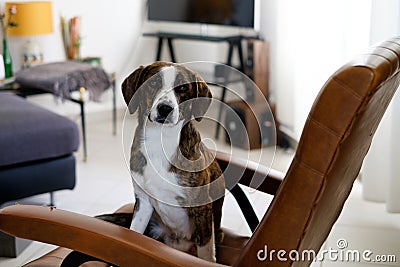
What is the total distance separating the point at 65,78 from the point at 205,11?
1200 mm

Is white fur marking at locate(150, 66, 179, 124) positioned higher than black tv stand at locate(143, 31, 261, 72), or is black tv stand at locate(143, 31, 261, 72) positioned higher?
white fur marking at locate(150, 66, 179, 124)

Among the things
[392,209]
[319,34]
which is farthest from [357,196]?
[319,34]

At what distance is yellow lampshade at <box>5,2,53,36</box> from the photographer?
4.15 metres

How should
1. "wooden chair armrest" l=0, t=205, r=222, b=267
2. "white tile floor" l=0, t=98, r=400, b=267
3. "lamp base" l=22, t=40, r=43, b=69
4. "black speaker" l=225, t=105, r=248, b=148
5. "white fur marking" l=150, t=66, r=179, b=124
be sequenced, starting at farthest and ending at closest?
"lamp base" l=22, t=40, r=43, b=69 < "white tile floor" l=0, t=98, r=400, b=267 < "black speaker" l=225, t=105, r=248, b=148 < "white fur marking" l=150, t=66, r=179, b=124 < "wooden chair armrest" l=0, t=205, r=222, b=267

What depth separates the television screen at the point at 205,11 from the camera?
4309 mm

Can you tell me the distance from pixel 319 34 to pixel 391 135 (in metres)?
0.92

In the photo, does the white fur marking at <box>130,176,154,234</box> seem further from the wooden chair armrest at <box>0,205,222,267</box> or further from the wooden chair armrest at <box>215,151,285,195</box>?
the wooden chair armrest at <box>215,151,285,195</box>

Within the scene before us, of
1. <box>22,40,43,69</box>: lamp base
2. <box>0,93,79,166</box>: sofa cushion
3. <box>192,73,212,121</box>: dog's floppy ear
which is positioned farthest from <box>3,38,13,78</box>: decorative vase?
<box>192,73,212,121</box>: dog's floppy ear

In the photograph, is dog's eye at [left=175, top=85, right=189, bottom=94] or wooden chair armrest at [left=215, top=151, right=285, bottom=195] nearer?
dog's eye at [left=175, top=85, right=189, bottom=94]

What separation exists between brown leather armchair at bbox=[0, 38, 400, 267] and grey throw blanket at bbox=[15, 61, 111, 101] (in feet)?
7.85

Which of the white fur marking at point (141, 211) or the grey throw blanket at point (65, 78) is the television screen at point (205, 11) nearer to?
the grey throw blanket at point (65, 78)

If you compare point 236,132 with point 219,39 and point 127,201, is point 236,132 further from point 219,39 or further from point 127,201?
point 219,39

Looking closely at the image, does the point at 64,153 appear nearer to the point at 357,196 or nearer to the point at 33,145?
→ the point at 33,145

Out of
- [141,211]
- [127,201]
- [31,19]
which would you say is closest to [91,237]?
[141,211]
